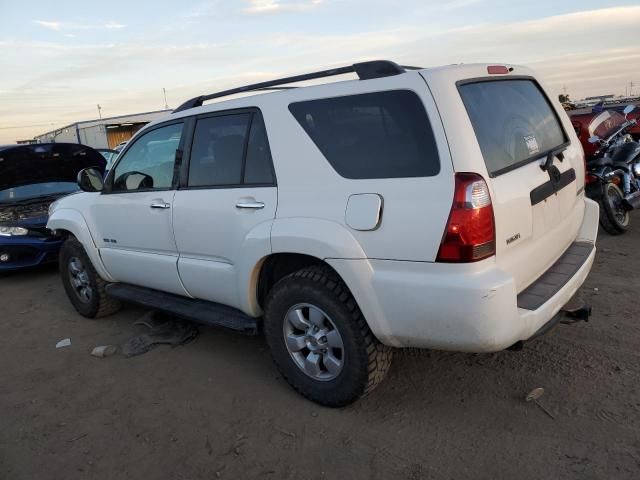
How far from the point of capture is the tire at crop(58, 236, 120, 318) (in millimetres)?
4934

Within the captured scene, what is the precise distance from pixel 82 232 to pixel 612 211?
18.9ft

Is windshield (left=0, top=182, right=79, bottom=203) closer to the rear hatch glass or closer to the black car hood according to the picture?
the black car hood

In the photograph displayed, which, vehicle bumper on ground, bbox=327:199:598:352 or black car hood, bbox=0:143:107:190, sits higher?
black car hood, bbox=0:143:107:190

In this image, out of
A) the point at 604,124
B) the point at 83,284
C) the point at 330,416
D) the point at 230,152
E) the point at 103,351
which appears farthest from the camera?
the point at 604,124

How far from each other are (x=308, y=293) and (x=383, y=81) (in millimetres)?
1226

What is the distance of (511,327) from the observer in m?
2.51

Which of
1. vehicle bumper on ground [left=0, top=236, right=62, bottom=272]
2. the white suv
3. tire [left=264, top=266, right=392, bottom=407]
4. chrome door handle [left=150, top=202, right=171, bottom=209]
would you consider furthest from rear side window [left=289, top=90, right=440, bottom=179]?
vehicle bumper on ground [left=0, top=236, right=62, bottom=272]

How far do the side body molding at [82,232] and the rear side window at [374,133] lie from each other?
8.60ft

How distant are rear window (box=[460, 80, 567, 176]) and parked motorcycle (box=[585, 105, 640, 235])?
3062mm

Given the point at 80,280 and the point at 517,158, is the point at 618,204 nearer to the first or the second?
the point at 517,158

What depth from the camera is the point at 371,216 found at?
2.66 meters

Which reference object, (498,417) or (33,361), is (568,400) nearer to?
(498,417)

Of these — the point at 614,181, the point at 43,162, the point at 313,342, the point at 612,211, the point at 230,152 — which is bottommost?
the point at 612,211

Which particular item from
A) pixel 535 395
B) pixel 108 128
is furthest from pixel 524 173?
pixel 108 128
